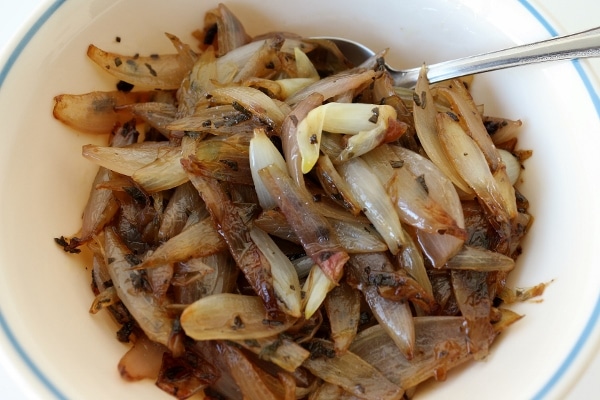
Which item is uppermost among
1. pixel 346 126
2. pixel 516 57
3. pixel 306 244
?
pixel 516 57

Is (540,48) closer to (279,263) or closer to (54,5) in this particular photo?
(279,263)

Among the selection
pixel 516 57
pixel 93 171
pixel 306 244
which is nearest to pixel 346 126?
pixel 306 244

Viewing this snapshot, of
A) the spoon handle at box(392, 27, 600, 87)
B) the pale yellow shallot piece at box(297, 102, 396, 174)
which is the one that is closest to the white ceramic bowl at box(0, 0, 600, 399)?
the spoon handle at box(392, 27, 600, 87)

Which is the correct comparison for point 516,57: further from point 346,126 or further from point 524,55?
point 346,126

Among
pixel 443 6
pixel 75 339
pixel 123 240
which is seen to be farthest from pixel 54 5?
pixel 443 6

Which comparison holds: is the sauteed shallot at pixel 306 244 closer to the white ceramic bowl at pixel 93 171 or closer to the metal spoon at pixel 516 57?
the white ceramic bowl at pixel 93 171
